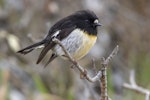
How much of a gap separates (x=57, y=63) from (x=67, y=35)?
7.82ft

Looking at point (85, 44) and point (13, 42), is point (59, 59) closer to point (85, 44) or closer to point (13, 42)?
point (13, 42)

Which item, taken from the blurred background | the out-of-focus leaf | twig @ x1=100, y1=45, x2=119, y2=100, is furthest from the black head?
the out-of-focus leaf

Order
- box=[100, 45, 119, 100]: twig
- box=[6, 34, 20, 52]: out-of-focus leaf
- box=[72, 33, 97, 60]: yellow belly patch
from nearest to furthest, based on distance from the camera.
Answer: box=[100, 45, 119, 100]: twig → box=[72, 33, 97, 60]: yellow belly patch → box=[6, 34, 20, 52]: out-of-focus leaf

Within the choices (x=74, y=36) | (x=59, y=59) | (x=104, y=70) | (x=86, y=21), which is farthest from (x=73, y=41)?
(x=59, y=59)

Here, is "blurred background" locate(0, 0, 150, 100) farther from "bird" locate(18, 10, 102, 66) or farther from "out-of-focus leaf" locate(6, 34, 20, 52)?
"bird" locate(18, 10, 102, 66)

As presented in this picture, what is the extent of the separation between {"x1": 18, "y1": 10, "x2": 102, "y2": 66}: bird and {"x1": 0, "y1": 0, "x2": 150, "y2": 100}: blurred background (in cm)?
180

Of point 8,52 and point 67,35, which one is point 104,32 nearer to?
point 8,52

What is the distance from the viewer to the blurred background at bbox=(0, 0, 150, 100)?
211 inches

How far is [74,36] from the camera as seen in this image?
10.4 ft

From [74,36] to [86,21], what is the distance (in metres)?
0.12

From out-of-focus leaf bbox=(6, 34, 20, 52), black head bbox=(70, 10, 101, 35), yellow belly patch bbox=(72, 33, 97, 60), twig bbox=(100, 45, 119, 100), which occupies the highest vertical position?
out-of-focus leaf bbox=(6, 34, 20, 52)

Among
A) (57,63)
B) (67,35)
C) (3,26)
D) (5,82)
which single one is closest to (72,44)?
(67,35)

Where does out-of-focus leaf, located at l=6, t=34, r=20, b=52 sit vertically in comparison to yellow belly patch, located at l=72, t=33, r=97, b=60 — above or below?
above

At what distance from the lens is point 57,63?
18.3 feet
